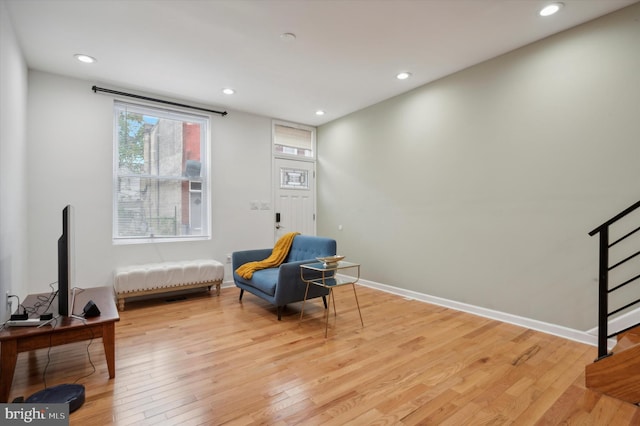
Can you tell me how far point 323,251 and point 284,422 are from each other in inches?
84.4

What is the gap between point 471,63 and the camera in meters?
3.64

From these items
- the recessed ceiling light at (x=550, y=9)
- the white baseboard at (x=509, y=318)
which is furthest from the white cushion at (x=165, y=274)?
the recessed ceiling light at (x=550, y=9)

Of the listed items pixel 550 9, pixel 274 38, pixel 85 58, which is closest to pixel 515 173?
pixel 550 9

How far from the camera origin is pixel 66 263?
7.12 feet

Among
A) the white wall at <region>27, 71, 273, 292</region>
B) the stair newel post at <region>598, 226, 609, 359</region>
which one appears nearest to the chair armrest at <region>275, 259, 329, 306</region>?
the white wall at <region>27, 71, 273, 292</region>

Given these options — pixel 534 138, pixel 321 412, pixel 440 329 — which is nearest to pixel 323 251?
pixel 440 329

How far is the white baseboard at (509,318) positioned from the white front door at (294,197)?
1.99 m

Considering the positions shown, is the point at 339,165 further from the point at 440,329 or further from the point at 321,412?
the point at 321,412

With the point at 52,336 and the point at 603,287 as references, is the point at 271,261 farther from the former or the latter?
the point at 603,287

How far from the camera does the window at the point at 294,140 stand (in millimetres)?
5684

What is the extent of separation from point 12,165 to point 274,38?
2.63 m

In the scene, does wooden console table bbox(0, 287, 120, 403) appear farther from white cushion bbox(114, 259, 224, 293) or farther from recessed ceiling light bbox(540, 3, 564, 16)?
recessed ceiling light bbox(540, 3, 564, 16)

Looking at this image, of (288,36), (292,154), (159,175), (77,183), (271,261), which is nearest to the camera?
(288,36)

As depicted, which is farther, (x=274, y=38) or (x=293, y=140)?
(x=293, y=140)
